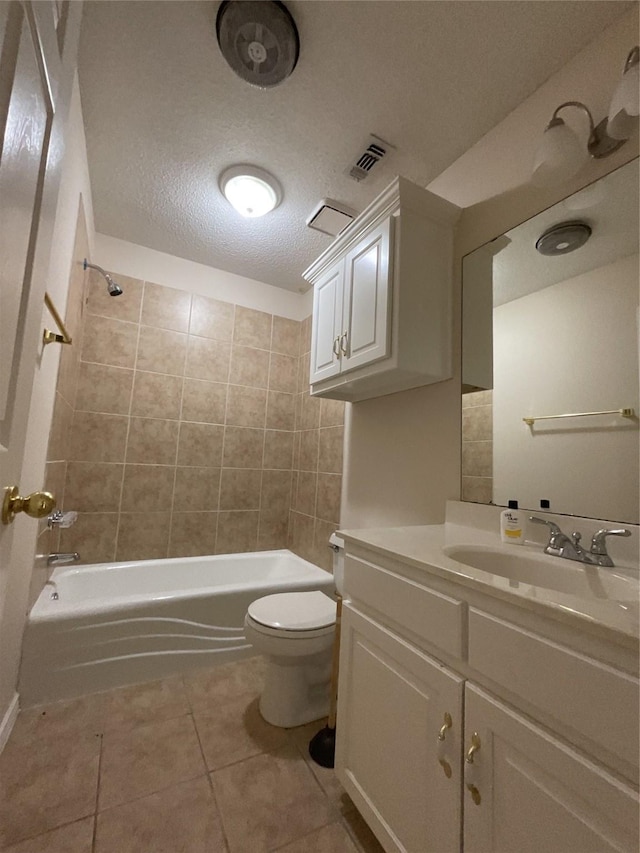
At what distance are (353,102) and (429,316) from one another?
2.96 feet

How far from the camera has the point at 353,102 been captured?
144 cm

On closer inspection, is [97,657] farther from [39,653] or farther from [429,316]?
[429,316]

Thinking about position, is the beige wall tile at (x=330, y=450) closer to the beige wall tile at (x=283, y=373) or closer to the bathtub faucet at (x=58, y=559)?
the beige wall tile at (x=283, y=373)

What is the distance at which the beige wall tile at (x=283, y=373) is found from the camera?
9.86 feet

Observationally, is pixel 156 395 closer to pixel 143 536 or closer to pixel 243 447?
pixel 243 447

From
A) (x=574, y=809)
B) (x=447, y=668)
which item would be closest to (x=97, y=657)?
(x=447, y=668)

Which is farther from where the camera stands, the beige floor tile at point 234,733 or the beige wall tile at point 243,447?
the beige wall tile at point 243,447

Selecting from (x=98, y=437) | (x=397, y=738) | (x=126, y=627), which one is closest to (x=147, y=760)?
(x=126, y=627)

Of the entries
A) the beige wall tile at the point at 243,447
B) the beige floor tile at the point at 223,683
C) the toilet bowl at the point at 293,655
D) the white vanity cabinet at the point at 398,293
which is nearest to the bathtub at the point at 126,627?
the beige floor tile at the point at 223,683

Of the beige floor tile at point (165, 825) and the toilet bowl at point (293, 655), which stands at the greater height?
the toilet bowl at point (293, 655)

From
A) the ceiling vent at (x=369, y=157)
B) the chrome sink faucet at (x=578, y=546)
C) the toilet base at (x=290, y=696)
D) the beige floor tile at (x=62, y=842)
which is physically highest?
the ceiling vent at (x=369, y=157)

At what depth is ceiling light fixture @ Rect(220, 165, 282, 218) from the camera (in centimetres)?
180

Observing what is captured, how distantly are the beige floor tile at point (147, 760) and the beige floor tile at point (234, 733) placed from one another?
4cm

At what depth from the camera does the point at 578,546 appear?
101 centimetres
